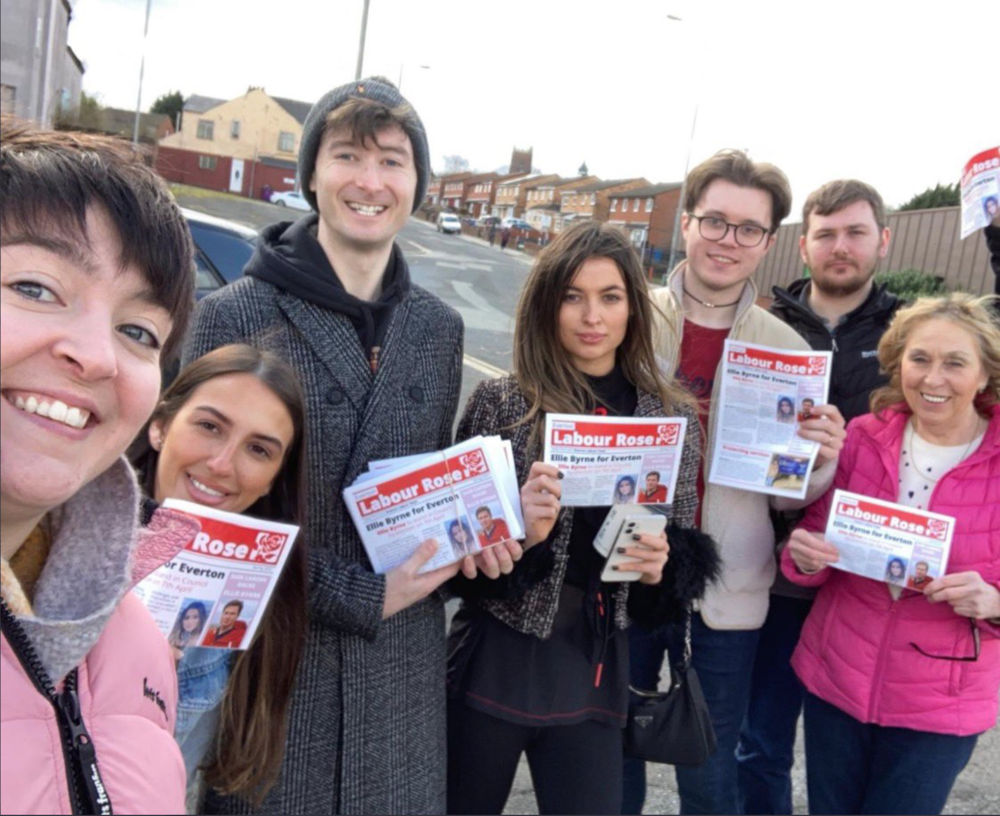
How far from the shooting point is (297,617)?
6.73 ft

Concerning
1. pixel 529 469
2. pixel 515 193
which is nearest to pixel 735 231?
pixel 529 469

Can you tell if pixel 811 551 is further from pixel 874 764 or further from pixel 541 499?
pixel 541 499

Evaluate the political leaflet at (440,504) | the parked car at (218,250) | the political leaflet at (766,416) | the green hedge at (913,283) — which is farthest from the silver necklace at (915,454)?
the green hedge at (913,283)

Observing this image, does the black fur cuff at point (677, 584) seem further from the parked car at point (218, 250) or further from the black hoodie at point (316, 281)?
the parked car at point (218, 250)

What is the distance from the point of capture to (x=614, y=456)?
2.48 meters

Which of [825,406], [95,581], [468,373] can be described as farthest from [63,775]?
[468,373]

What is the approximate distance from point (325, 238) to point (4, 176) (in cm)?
140

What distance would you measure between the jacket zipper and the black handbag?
1.91 m

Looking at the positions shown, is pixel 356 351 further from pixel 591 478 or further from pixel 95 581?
pixel 95 581

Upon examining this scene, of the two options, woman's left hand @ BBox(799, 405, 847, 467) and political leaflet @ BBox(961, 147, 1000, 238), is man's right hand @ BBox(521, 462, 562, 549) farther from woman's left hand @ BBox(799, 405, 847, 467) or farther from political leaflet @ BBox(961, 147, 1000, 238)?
political leaflet @ BBox(961, 147, 1000, 238)

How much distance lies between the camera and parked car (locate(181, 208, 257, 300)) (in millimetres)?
6812

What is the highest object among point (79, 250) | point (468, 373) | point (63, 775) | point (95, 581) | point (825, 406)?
point (79, 250)

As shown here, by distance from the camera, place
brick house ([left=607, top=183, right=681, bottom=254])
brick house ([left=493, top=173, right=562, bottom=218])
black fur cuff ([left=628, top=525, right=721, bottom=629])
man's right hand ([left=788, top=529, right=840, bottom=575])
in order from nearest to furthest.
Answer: black fur cuff ([left=628, top=525, right=721, bottom=629]) → man's right hand ([left=788, top=529, right=840, bottom=575]) → brick house ([left=607, top=183, right=681, bottom=254]) → brick house ([left=493, top=173, right=562, bottom=218])

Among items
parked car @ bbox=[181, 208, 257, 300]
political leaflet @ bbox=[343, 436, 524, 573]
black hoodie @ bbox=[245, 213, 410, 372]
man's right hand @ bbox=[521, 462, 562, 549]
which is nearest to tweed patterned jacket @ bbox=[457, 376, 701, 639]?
man's right hand @ bbox=[521, 462, 562, 549]
